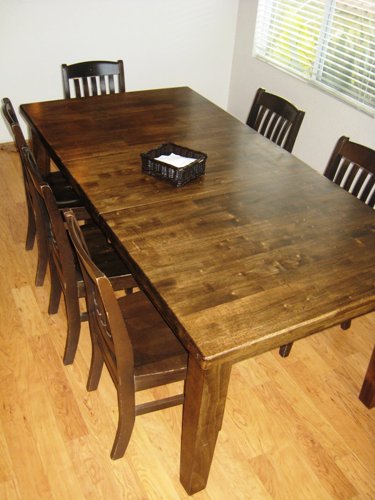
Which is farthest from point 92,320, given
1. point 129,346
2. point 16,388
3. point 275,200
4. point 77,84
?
point 77,84

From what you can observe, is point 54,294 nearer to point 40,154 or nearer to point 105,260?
point 105,260

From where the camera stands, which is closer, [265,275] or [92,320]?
[265,275]

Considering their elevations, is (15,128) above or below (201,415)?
above

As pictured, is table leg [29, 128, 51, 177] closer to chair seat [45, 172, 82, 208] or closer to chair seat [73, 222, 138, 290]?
chair seat [45, 172, 82, 208]

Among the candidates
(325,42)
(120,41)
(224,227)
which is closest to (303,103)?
(325,42)

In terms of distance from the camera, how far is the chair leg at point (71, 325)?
6.57 feet

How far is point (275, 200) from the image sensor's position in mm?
1957

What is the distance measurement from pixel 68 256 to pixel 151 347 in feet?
1.73

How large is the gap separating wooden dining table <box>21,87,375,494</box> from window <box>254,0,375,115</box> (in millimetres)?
Result: 1147

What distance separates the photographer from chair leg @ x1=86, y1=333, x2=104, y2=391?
1892 millimetres

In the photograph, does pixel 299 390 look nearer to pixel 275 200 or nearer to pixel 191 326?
pixel 275 200

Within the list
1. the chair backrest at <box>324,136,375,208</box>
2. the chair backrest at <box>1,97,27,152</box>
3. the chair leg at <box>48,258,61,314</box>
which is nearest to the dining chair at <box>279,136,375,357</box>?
the chair backrest at <box>324,136,375,208</box>

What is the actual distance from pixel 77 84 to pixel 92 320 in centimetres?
183

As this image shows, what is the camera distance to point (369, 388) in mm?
1999
